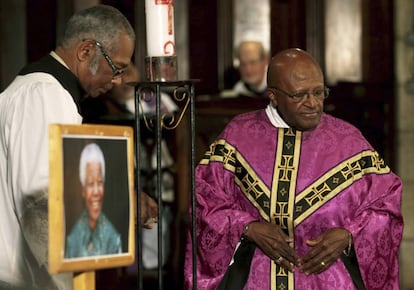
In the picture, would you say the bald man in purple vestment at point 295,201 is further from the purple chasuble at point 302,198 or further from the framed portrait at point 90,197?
the framed portrait at point 90,197

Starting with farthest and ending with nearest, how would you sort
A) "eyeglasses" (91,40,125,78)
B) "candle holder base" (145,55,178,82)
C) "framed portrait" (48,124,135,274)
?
"eyeglasses" (91,40,125,78), "candle holder base" (145,55,178,82), "framed portrait" (48,124,135,274)

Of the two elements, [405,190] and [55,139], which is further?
[405,190]

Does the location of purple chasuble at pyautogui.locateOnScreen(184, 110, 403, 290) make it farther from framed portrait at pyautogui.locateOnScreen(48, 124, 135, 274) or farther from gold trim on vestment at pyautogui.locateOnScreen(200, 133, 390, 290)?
framed portrait at pyautogui.locateOnScreen(48, 124, 135, 274)

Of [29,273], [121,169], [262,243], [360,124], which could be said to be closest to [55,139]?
[121,169]

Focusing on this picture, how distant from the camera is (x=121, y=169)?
3275mm

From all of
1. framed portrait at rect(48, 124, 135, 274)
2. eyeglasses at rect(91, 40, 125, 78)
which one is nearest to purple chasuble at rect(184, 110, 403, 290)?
eyeglasses at rect(91, 40, 125, 78)

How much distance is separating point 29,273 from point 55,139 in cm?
88

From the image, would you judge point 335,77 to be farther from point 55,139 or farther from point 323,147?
point 55,139

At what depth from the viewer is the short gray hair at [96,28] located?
13.4ft

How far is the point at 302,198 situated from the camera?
15.0 feet

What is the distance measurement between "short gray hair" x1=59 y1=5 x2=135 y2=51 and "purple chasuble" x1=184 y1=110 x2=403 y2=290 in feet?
2.63

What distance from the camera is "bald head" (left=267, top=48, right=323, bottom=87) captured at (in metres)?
4.55

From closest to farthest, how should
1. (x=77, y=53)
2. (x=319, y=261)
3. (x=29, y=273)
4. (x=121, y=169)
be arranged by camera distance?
(x=121, y=169) → (x=29, y=273) → (x=77, y=53) → (x=319, y=261)

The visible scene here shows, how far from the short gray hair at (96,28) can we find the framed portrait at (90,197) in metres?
0.84
